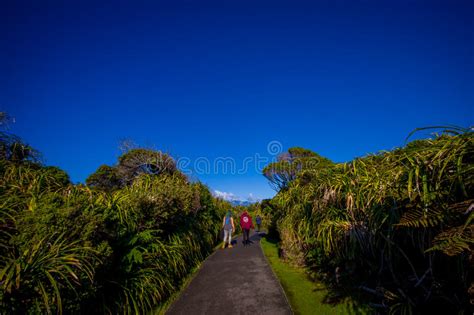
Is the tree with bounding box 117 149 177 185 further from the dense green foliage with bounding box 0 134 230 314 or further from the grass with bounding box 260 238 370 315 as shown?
the grass with bounding box 260 238 370 315

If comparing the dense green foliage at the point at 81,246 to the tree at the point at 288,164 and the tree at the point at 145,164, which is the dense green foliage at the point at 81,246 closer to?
the tree at the point at 145,164

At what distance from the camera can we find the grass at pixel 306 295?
11.7 feet

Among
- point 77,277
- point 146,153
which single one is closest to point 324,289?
point 77,277

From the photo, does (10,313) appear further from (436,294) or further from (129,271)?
(436,294)

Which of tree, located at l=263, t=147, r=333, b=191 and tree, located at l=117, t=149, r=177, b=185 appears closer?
tree, located at l=117, t=149, r=177, b=185

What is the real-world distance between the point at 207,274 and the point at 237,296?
5.86 ft

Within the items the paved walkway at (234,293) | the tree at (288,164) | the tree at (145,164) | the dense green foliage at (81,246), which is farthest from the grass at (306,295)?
the tree at (288,164)

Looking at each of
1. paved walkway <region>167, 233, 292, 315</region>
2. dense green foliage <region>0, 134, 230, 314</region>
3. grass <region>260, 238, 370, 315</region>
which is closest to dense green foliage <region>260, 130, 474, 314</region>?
grass <region>260, 238, 370, 315</region>

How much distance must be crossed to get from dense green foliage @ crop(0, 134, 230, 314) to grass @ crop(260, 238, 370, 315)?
252 centimetres

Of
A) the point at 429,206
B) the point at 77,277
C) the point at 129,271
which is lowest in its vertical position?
the point at 129,271

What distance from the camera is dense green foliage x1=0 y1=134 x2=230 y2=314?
2174 millimetres

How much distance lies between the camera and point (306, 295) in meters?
4.32

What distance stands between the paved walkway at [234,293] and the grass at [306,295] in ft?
0.69

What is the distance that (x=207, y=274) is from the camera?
234 inches
